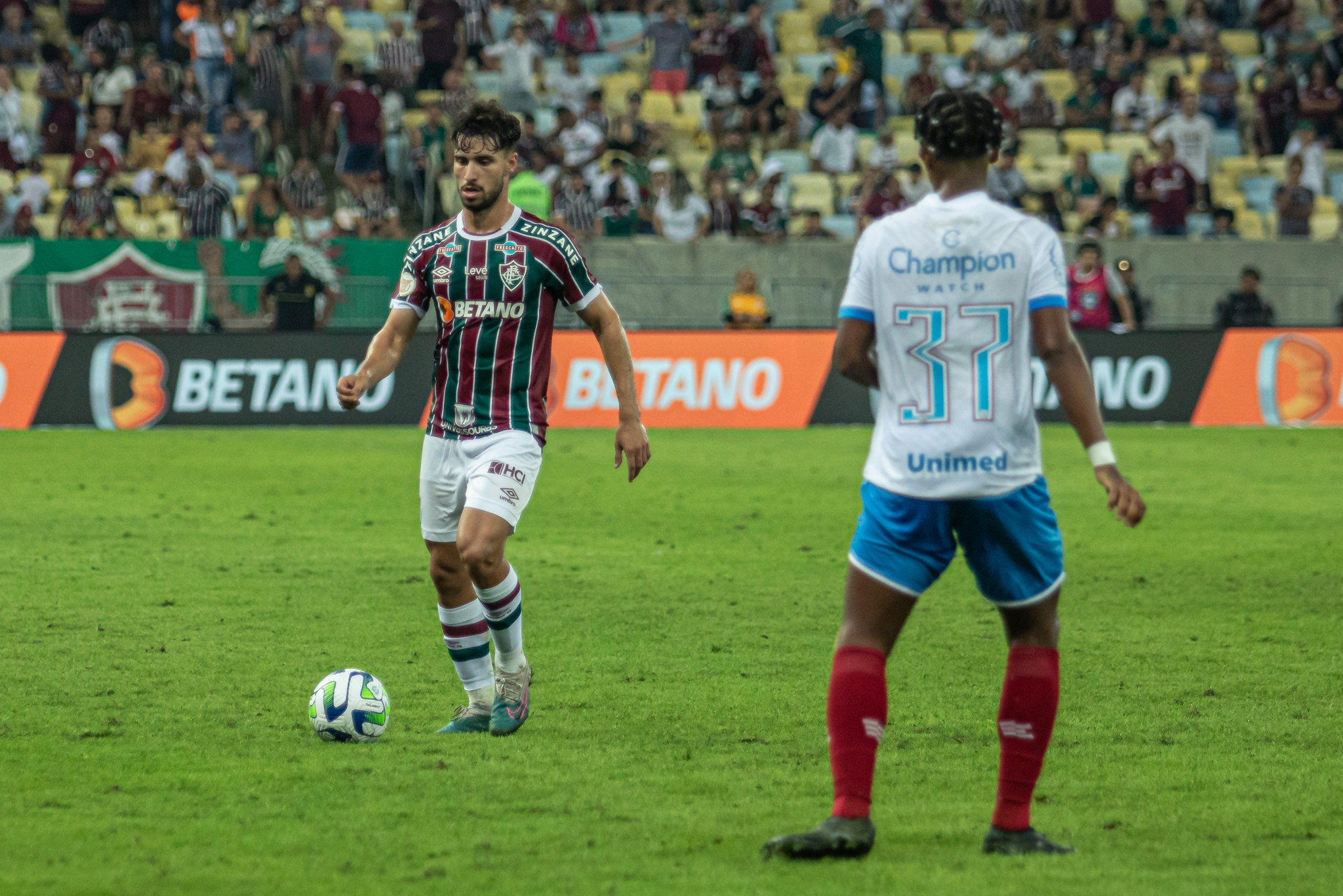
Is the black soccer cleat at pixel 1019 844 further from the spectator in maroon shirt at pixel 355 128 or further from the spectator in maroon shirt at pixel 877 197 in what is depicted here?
the spectator in maroon shirt at pixel 355 128

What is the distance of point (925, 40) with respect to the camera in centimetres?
2866

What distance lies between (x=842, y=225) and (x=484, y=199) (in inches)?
760

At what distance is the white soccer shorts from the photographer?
596cm

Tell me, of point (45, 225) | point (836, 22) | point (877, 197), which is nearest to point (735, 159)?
point (877, 197)

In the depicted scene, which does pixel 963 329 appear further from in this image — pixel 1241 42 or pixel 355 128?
pixel 1241 42

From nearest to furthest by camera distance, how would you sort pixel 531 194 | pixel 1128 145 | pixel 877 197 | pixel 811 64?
pixel 531 194, pixel 877 197, pixel 1128 145, pixel 811 64

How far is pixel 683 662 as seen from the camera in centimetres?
741

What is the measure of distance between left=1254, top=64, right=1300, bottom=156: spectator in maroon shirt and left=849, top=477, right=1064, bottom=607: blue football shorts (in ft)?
82.6

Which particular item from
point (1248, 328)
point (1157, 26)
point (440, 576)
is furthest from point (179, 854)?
point (1157, 26)

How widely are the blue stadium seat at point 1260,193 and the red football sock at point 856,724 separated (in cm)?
2433

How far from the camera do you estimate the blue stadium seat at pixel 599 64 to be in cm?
2714

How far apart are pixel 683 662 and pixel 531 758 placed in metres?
1.80

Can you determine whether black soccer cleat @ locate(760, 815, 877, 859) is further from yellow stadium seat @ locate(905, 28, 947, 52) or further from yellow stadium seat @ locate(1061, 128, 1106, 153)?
yellow stadium seat @ locate(905, 28, 947, 52)

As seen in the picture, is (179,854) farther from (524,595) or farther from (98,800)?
(524,595)
